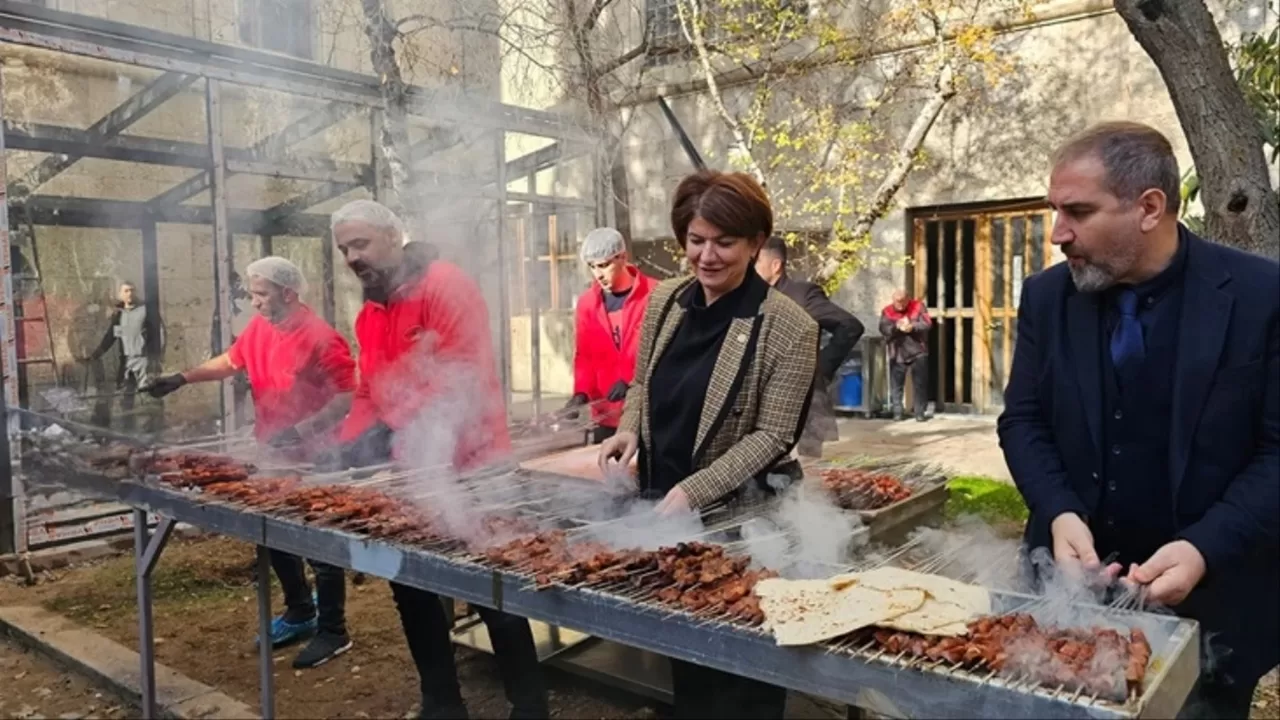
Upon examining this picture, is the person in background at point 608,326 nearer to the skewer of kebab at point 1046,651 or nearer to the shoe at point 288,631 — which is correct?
the shoe at point 288,631

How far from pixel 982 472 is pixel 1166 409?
619cm

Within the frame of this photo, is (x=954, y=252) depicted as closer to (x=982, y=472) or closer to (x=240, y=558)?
(x=982, y=472)

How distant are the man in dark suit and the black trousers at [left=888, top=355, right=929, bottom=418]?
8.75 meters

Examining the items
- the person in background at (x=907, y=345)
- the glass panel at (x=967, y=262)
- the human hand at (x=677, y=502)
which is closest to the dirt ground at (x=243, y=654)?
the human hand at (x=677, y=502)

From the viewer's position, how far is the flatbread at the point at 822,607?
1.76 meters

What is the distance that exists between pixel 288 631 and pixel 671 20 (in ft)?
24.5

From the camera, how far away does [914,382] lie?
11.0 metres

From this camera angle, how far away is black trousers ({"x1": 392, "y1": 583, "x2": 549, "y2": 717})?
3.40 meters

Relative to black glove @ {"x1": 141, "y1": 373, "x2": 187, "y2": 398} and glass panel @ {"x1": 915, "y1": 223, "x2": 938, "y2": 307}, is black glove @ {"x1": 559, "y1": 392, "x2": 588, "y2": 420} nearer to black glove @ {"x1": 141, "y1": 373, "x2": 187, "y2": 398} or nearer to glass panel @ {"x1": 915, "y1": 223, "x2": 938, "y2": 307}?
black glove @ {"x1": 141, "y1": 373, "x2": 187, "y2": 398}

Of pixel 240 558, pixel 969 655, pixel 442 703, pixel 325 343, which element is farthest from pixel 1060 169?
pixel 240 558

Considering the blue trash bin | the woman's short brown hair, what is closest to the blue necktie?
the woman's short brown hair

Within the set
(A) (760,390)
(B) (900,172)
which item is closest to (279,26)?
(B) (900,172)

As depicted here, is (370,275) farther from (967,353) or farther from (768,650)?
(967,353)

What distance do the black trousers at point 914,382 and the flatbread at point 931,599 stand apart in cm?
907
